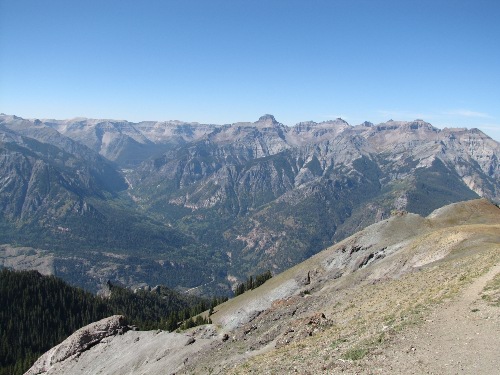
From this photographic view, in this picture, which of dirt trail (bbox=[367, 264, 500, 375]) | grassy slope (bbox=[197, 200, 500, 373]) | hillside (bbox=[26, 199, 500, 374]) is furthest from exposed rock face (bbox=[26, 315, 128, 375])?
dirt trail (bbox=[367, 264, 500, 375])

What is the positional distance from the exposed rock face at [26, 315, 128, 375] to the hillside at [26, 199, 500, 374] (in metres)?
0.74

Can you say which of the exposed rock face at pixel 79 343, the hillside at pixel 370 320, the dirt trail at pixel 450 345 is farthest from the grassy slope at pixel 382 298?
the exposed rock face at pixel 79 343

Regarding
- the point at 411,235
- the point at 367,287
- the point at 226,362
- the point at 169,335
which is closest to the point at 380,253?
the point at 411,235

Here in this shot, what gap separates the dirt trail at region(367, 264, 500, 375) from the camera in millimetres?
31688

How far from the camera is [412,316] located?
143 ft

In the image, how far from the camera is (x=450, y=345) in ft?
115

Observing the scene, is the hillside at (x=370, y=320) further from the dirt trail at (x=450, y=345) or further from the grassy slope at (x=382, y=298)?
the grassy slope at (x=382, y=298)

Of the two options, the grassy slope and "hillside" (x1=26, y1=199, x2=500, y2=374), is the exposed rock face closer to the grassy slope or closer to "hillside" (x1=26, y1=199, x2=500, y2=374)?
"hillside" (x1=26, y1=199, x2=500, y2=374)

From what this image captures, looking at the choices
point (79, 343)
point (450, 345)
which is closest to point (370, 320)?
point (450, 345)

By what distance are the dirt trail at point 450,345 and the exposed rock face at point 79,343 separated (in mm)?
83266

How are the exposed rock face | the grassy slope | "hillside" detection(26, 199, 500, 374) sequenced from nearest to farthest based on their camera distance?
"hillside" detection(26, 199, 500, 374) < the grassy slope < the exposed rock face

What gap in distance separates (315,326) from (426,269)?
27062mm

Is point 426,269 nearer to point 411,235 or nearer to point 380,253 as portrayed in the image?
point 380,253

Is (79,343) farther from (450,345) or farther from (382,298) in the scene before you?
(450,345)
